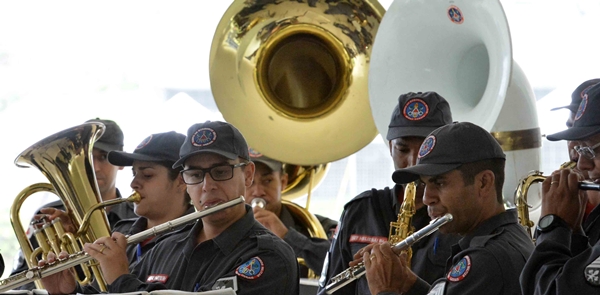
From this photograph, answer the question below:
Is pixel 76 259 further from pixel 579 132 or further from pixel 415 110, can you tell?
pixel 579 132

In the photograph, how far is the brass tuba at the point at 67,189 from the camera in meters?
3.54

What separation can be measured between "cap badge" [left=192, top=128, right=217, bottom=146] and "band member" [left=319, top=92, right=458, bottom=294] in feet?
1.88

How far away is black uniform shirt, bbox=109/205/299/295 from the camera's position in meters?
2.89

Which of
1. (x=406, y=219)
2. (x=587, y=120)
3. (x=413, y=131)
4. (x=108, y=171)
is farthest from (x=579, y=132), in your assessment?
(x=108, y=171)

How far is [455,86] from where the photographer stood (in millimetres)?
3957

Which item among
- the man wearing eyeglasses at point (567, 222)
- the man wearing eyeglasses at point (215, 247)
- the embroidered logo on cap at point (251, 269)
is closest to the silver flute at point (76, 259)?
the man wearing eyeglasses at point (215, 247)

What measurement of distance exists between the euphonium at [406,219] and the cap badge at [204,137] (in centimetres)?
68

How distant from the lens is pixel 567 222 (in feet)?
7.75

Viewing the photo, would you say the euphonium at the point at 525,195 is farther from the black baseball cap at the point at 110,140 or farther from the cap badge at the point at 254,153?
the black baseball cap at the point at 110,140

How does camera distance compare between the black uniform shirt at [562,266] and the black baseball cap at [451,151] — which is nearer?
the black uniform shirt at [562,266]

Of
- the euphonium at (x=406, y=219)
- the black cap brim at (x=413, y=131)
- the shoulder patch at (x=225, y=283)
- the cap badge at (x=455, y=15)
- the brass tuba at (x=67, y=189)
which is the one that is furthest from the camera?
the cap badge at (x=455, y=15)

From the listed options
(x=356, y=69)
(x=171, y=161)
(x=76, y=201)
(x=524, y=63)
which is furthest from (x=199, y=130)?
(x=524, y=63)

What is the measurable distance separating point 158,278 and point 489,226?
1.20 meters

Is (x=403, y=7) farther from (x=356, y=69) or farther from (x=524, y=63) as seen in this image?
(x=524, y=63)
